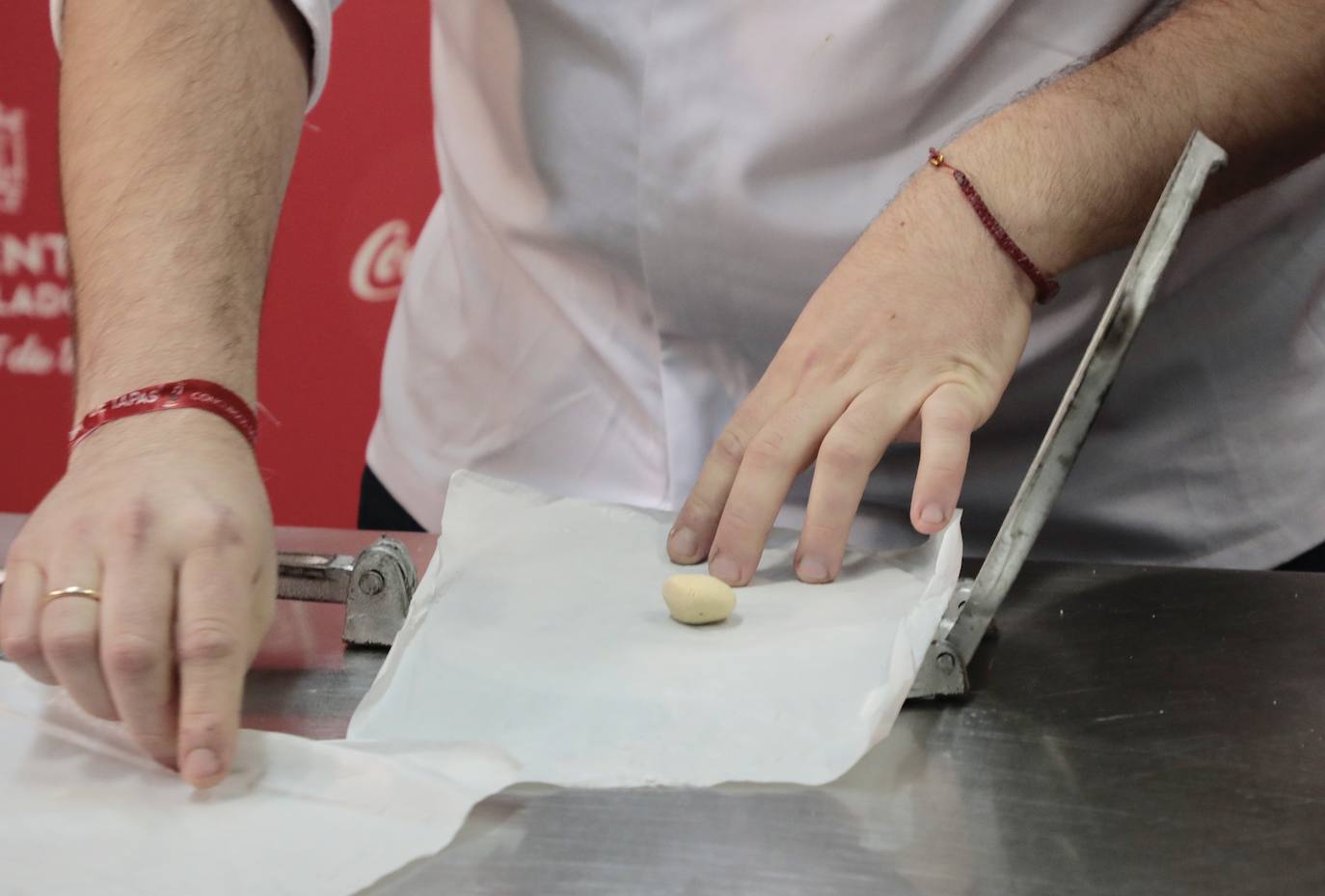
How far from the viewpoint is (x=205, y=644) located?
57cm

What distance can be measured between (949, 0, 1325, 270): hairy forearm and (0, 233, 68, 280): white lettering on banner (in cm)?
170

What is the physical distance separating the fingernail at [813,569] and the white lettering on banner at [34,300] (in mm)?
1693

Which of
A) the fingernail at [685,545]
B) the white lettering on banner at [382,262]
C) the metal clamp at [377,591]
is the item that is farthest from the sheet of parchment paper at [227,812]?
the white lettering on banner at [382,262]

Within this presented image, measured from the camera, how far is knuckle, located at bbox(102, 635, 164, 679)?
558 mm

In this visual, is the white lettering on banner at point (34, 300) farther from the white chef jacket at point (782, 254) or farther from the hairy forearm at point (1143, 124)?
the hairy forearm at point (1143, 124)

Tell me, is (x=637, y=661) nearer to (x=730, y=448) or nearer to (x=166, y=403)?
(x=730, y=448)

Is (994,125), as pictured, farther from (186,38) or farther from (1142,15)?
(186,38)

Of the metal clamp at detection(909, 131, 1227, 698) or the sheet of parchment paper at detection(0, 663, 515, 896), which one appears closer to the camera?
the sheet of parchment paper at detection(0, 663, 515, 896)

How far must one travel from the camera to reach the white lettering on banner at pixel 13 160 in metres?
2.02

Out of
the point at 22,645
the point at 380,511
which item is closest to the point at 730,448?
the point at 22,645

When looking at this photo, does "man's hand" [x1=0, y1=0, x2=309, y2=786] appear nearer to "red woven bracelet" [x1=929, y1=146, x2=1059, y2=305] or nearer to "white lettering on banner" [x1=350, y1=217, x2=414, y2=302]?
"red woven bracelet" [x1=929, y1=146, x2=1059, y2=305]

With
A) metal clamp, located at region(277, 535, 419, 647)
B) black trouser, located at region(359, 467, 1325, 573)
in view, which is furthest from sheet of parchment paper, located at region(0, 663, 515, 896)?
black trouser, located at region(359, 467, 1325, 573)

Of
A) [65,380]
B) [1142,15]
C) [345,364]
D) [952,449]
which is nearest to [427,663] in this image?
[952,449]

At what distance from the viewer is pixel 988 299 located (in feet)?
2.56
